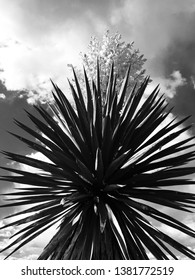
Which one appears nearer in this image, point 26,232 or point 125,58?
point 26,232

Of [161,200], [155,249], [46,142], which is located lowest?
[155,249]

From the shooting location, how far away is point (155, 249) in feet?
13.0

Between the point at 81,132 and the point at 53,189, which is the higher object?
the point at 81,132

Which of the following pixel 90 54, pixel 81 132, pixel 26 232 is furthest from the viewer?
pixel 90 54

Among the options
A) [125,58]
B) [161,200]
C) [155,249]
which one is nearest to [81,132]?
[161,200]

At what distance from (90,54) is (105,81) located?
759mm

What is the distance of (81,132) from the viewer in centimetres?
453

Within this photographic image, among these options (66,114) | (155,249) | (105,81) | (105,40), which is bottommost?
(155,249)

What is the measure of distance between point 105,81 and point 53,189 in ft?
7.24

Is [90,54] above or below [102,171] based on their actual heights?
above

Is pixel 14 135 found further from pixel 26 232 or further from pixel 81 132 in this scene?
pixel 26 232

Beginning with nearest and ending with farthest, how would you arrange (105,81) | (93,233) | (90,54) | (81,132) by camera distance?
1. (93,233)
2. (81,132)
3. (105,81)
4. (90,54)

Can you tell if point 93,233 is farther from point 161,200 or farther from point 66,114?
point 66,114

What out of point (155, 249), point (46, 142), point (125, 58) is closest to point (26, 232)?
point (46, 142)
